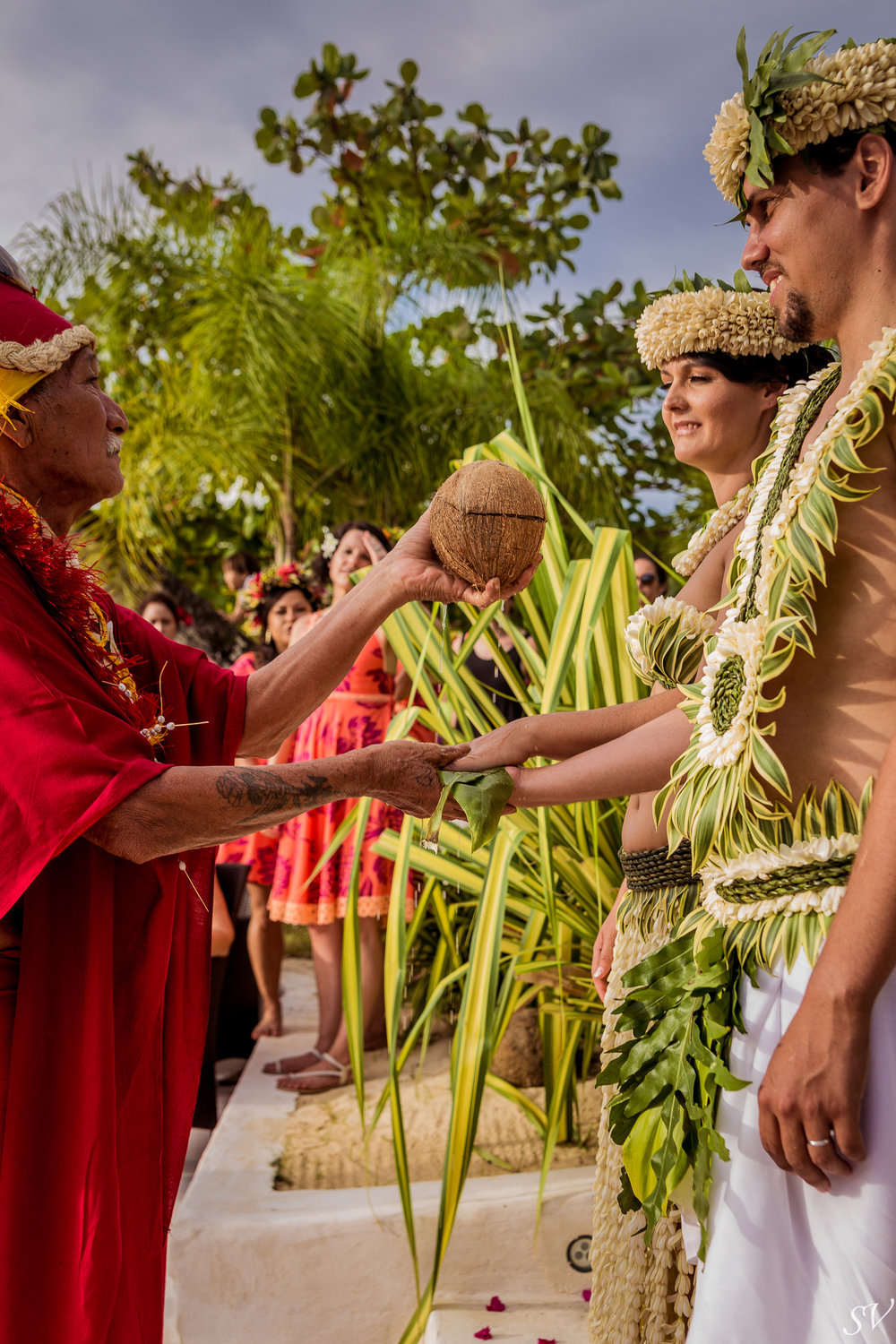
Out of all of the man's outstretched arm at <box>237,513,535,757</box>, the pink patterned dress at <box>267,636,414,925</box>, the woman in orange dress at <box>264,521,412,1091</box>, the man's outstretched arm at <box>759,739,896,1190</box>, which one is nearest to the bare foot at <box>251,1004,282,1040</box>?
the woman in orange dress at <box>264,521,412,1091</box>

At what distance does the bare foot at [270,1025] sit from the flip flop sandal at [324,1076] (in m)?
0.78

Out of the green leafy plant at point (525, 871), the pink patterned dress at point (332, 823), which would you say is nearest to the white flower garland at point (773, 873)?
the green leafy plant at point (525, 871)

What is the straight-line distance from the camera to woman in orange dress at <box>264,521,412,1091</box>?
175 inches

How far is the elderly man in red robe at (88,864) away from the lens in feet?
5.32

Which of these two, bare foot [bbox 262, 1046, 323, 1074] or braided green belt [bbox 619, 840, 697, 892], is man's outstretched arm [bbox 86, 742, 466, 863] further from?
bare foot [bbox 262, 1046, 323, 1074]

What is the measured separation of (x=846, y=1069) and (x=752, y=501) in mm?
729

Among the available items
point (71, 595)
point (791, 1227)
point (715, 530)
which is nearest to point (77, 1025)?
point (71, 595)

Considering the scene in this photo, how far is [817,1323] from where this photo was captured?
1148mm

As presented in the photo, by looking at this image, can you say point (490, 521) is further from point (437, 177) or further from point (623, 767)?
point (437, 177)

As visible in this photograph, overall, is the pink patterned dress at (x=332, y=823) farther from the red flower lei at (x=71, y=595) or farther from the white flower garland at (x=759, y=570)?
the white flower garland at (x=759, y=570)

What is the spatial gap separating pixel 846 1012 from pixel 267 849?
4.46 metres

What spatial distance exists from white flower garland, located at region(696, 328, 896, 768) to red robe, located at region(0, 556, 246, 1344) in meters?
0.89

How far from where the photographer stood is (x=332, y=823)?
184 inches

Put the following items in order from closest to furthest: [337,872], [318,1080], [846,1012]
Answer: [846,1012]
[318,1080]
[337,872]
